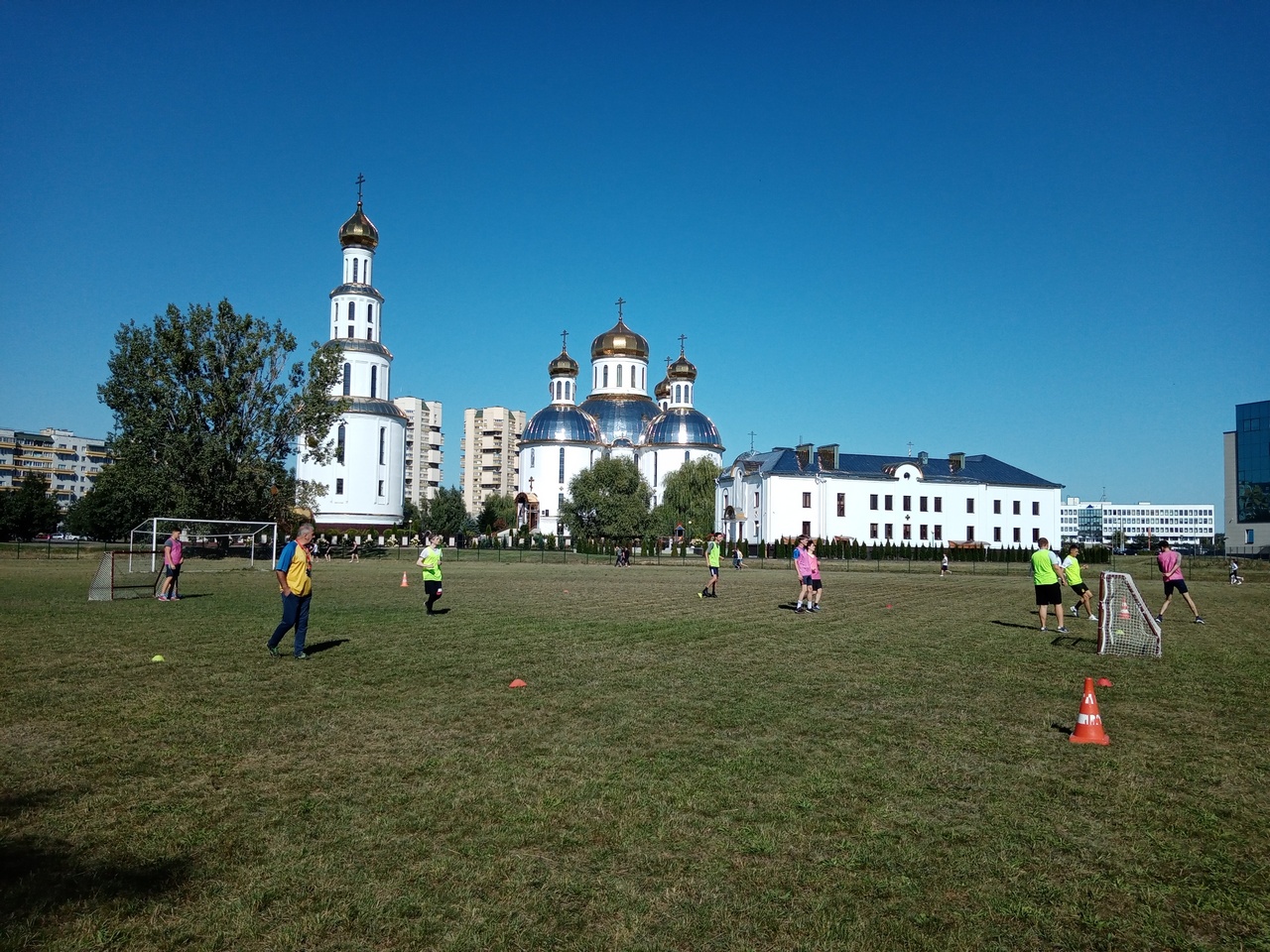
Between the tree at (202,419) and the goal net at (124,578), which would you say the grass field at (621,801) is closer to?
the goal net at (124,578)

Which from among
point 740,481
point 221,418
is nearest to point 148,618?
point 221,418

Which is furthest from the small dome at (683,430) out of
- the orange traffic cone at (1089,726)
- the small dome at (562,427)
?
the orange traffic cone at (1089,726)

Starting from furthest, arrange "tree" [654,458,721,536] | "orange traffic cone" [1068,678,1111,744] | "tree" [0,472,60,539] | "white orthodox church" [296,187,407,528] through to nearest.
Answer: "tree" [0,472,60,539], "tree" [654,458,721,536], "white orthodox church" [296,187,407,528], "orange traffic cone" [1068,678,1111,744]

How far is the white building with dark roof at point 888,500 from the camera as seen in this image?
264 feet

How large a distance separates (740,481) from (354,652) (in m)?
75.0

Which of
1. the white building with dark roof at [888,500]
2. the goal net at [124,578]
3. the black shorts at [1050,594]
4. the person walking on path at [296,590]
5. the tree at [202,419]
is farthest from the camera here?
the white building with dark roof at [888,500]

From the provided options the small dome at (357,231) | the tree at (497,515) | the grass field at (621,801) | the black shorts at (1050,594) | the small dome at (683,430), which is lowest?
the grass field at (621,801)

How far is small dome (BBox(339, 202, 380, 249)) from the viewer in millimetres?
80188

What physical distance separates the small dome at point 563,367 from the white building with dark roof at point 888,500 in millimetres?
22853

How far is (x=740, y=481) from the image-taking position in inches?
3418

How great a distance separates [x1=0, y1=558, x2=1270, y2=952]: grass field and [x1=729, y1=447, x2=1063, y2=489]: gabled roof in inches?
2717

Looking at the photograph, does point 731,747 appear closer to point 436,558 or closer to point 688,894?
point 688,894

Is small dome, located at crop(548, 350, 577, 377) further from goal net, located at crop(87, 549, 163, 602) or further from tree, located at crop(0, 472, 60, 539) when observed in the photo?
goal net, located at crop(87, 549, 163, 602)

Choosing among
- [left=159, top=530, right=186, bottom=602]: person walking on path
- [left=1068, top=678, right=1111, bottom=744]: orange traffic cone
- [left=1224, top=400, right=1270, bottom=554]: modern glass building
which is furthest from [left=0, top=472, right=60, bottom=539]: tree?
[left=1224, top=400, right=1270, bottom=554]: modern glass building
